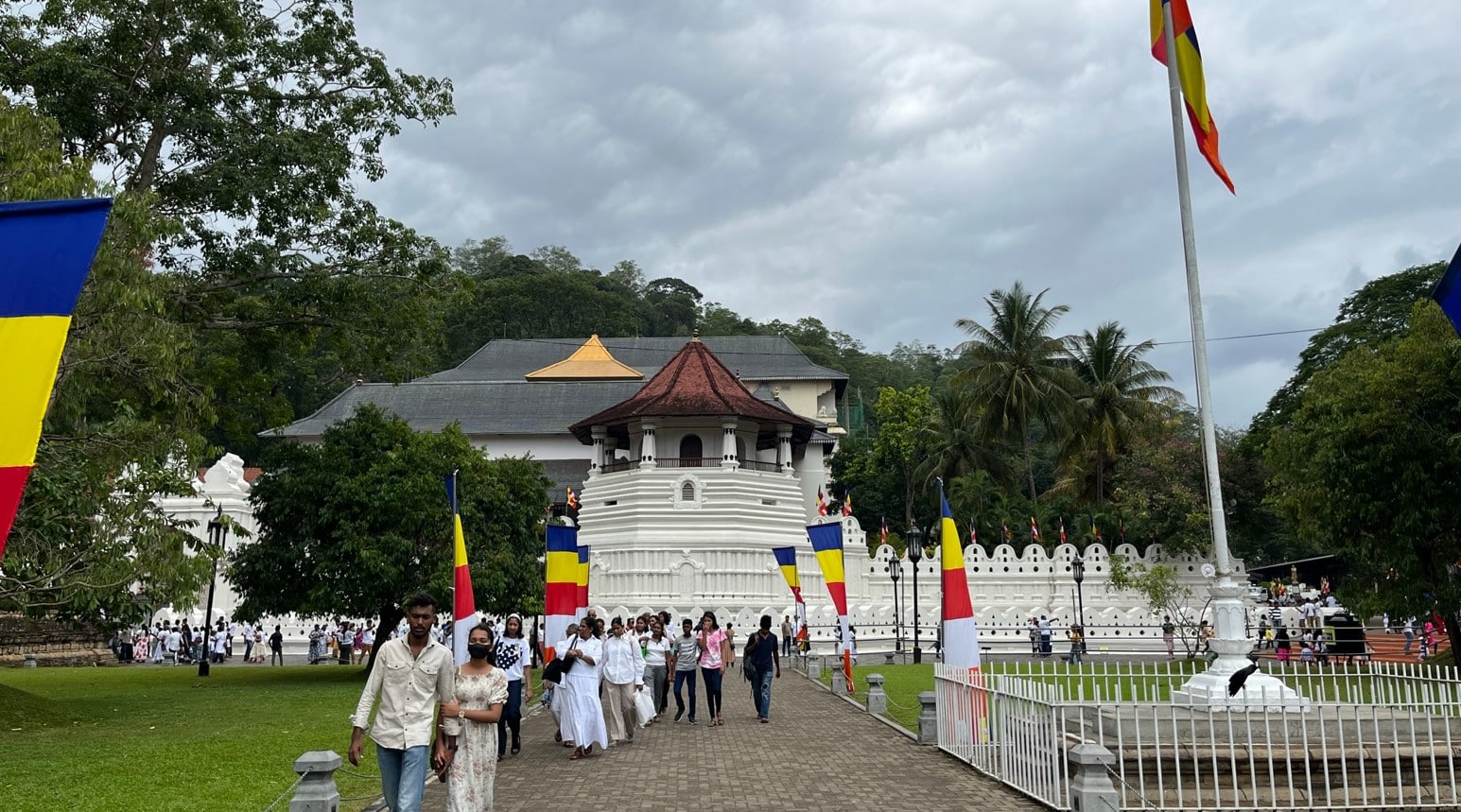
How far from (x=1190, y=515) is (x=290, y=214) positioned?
26.7 m

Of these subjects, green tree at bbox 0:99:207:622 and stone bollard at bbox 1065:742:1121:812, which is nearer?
stone bollard at bbox 1065:742:1121:812

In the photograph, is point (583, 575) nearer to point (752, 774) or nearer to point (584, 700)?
point (584, 700)

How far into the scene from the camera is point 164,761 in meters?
11.0

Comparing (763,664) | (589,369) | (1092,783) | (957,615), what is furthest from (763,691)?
(589,369)

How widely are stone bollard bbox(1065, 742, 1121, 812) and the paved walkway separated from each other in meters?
1.24

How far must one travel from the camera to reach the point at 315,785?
6.08 metres

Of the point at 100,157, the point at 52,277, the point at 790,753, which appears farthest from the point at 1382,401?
the point at 100,157

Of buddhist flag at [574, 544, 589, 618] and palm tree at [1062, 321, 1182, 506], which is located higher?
palm tree at [1062, 321, 1182, 506]

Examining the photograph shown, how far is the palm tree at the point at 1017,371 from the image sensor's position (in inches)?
1684

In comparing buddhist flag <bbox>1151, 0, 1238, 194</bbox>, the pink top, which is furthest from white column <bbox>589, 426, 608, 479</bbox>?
buddhist flag <bbox>1151, 0, 1238, 194</bbox>

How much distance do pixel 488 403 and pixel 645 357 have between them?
14097 mm

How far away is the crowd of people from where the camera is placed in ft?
20.4

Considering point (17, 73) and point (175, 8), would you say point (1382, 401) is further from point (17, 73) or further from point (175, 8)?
point (17, 73)

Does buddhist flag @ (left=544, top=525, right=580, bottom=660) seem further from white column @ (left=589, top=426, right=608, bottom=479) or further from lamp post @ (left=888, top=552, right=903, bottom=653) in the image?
white column @ (left=589, top=426, right=608, bottom=479)
